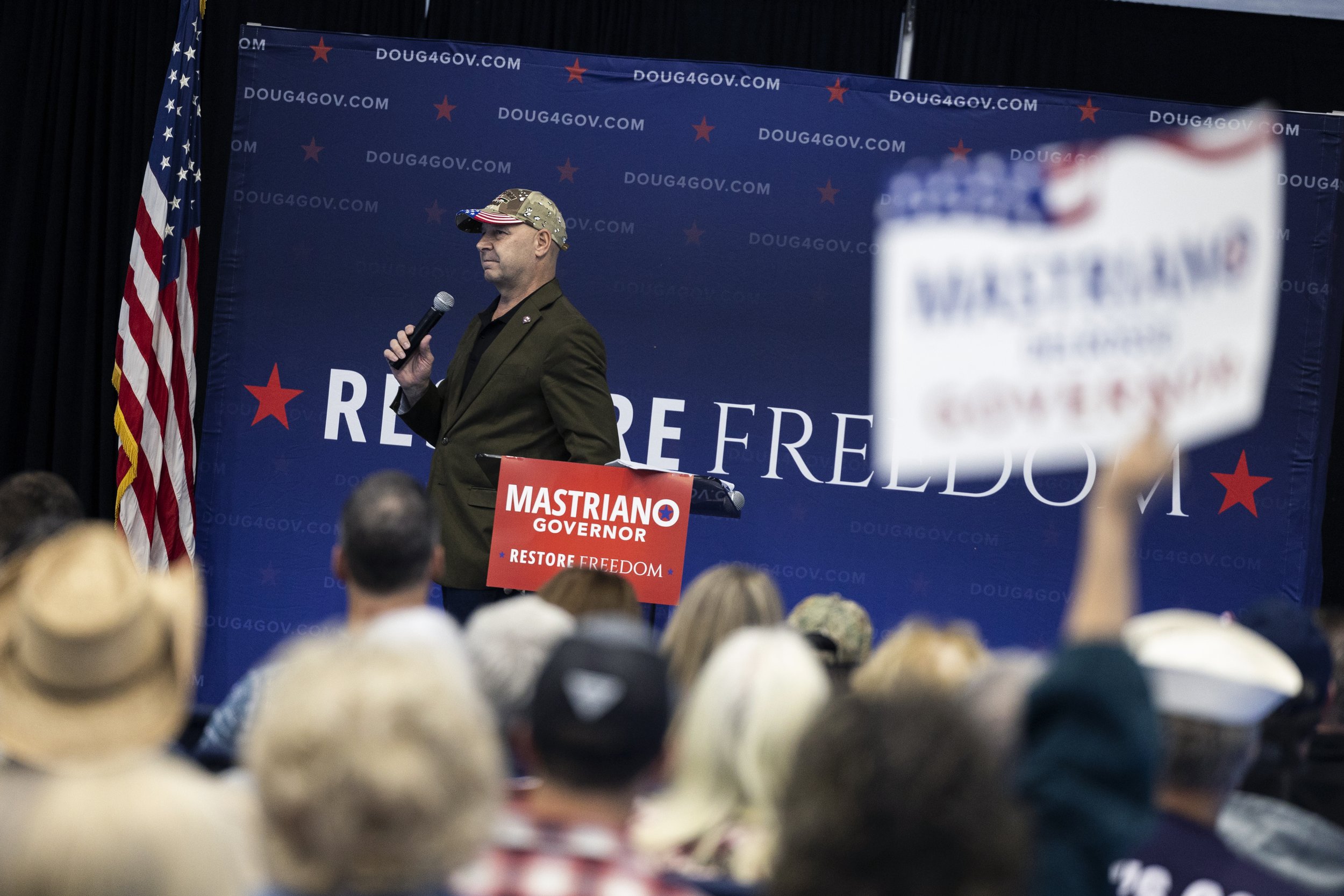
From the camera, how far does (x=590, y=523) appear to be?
10.3 feet

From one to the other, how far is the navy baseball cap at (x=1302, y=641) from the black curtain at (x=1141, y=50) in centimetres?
339

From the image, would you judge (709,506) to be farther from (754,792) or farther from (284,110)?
(284,110)

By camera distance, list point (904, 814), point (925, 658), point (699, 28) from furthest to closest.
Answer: point (699, 28), point (925, 658), point (904, 814)

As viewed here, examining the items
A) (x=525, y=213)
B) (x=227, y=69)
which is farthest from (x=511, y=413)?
(x=227, y=69)

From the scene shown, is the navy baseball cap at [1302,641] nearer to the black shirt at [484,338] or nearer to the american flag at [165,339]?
the black shirt at [484,338]

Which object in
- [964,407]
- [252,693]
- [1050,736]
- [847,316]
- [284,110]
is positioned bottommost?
[252,693]

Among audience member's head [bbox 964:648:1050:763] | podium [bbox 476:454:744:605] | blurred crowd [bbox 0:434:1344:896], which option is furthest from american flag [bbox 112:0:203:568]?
audience member's head [bbox 964:648:1050:763]

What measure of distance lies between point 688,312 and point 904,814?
4.12 metres

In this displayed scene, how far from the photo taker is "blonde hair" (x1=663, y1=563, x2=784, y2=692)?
7.24ft

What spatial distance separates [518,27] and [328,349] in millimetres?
1475

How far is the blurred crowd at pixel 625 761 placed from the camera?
1.06m

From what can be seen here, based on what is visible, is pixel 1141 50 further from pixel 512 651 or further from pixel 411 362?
pixel 512 651

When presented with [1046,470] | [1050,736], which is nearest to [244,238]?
[1046,470]

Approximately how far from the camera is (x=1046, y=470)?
5059 millimetres
